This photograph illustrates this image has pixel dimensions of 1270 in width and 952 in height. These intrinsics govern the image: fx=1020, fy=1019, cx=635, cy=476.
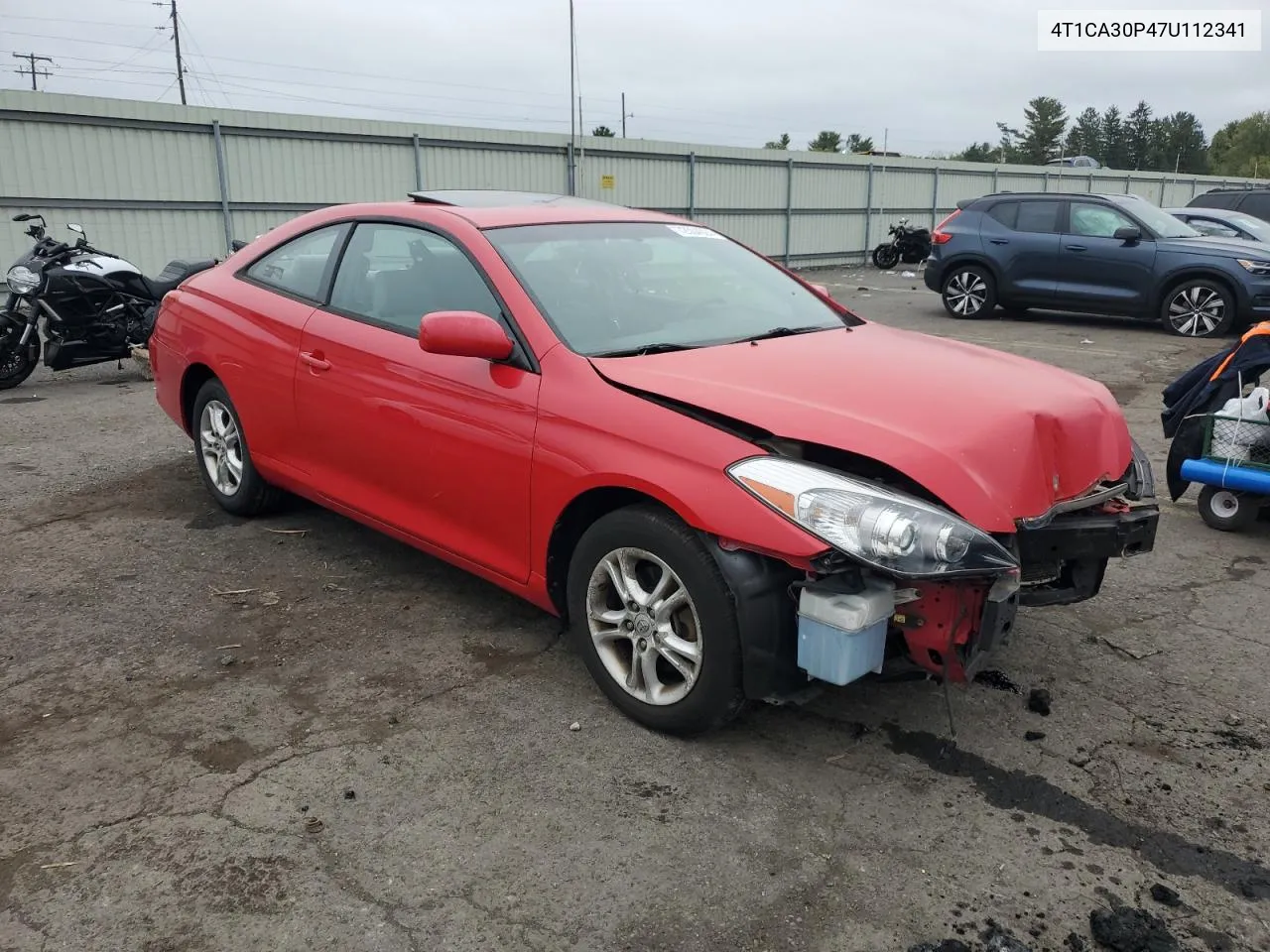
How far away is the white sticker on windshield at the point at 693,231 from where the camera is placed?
4504mm

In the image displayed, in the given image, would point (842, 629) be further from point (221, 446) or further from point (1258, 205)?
point (1258, 205)

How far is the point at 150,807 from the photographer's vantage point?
285 cm

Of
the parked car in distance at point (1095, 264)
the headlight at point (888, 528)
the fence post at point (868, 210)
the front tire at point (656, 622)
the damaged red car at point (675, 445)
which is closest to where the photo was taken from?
the headlight at point (888, 528)

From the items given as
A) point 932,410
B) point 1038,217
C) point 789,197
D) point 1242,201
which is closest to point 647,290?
point 932,410

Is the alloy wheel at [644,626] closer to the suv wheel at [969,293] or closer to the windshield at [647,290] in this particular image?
the windshield at [647,290]

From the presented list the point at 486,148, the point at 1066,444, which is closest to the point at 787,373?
the point at 1066,444

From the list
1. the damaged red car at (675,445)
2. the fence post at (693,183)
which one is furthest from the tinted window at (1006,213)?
the damaged red car at (675,445)

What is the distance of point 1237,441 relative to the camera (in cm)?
509

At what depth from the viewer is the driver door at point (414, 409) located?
353 cm

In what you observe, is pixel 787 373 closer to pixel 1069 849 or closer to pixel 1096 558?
pixel 1096 558

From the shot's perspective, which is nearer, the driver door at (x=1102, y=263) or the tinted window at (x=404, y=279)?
the tinted window at (x=404, y=279)

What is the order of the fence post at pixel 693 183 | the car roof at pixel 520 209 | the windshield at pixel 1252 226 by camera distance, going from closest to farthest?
the car roof at pixel 520 209 < the windshield at pixel 1252 226 < the fence post at pixel 693 183

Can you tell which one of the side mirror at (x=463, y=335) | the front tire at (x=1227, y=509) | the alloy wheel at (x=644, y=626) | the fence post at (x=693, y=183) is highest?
the fence post at (x=693, y=183)

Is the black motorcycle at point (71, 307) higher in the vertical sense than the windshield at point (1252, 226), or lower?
lower
